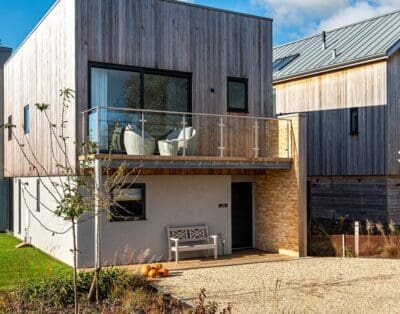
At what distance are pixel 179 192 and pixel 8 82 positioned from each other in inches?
476

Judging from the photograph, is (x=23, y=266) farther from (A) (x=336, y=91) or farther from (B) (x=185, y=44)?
(A) (x=336, y=91)

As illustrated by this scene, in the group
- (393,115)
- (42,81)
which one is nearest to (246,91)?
(393,115)

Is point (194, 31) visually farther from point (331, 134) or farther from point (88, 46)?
point (331, 134)

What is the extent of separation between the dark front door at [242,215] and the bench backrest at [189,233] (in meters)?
1.65

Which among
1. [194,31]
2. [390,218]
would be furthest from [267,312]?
[390,218]

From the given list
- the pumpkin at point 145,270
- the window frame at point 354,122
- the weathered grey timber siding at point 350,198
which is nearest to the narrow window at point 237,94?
the pumpkin at point 145,270

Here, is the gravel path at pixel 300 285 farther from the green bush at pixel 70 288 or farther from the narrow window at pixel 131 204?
the narrow window at pixel 131 204

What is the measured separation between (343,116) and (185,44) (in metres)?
8.49

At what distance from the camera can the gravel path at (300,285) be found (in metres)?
9.15

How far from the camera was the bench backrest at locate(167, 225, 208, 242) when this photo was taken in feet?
46.2

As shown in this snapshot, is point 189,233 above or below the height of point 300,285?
above

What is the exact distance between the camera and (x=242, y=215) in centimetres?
1612

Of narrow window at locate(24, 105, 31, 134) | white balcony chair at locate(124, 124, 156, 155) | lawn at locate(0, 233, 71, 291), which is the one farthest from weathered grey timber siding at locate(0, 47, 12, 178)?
white balcony chair at locate(124, 124, 156, 155)

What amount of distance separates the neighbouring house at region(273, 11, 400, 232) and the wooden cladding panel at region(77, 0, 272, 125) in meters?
5.15
